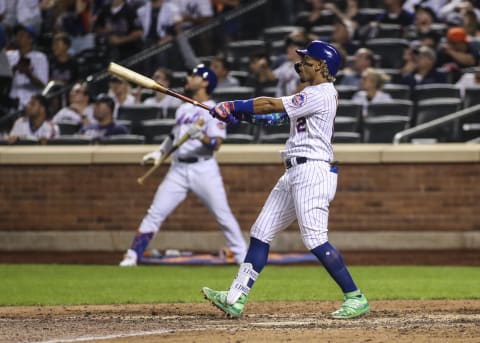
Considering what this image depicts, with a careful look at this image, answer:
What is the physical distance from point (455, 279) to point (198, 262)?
10.9 feet

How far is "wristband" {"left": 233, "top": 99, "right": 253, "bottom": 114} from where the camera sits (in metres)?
7.55

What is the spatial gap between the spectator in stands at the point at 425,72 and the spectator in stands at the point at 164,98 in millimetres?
3141

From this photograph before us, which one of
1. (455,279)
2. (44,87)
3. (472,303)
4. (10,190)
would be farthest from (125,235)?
(472,303)

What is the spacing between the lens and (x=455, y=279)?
1138 centimetres

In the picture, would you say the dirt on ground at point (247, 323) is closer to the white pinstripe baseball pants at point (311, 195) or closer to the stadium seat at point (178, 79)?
the white pinstripe baseball pants at point (311, 195)

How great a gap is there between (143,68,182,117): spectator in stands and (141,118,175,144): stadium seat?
317 mm

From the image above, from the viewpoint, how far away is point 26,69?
16.7m

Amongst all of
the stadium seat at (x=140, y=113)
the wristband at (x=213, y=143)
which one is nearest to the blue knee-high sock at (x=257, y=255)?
the wristband at (x=213, y=143)

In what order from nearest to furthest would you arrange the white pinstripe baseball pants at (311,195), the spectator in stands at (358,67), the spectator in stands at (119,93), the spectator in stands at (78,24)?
1. the white pinstripe baseball pants at (311,195)
2. the spectator in stands at (358,67)
3. the spectator in stands at (119,93)
4. the spectator in stands at (78,24)

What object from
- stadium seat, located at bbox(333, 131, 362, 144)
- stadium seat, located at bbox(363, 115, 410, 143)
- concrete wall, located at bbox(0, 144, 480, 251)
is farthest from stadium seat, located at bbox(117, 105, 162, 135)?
stadium seat, located at bbox(363, 115, 410, 143)

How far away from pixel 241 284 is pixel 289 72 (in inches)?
313

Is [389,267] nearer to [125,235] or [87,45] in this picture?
[125,235]

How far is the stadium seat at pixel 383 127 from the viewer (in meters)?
14.8

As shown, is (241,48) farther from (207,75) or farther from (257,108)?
(257,108)
